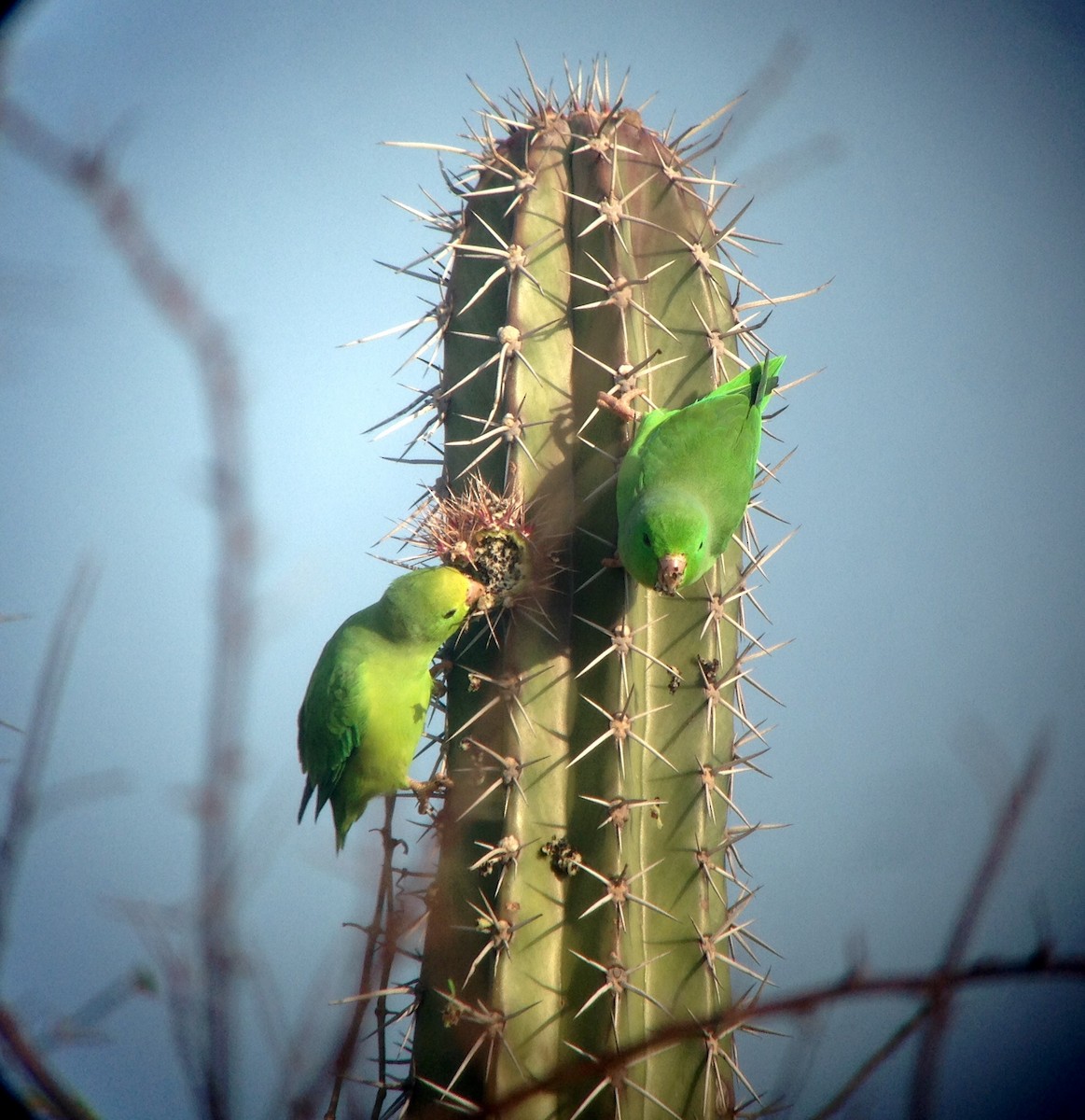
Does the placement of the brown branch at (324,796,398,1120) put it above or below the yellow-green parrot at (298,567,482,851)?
below

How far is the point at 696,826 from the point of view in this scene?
2.35 meters

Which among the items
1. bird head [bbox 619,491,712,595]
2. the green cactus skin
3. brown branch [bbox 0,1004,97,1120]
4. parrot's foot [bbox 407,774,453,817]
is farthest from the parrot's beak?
brown branch [bbox 0,1004,97,1120]

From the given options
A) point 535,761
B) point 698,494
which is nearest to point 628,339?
point 698,494

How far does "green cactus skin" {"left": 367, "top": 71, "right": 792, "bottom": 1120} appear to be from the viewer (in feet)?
7.17

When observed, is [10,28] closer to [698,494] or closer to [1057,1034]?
[698,494]

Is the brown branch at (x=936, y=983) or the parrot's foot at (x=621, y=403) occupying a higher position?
the parrot's foot at (x=621, y=403)

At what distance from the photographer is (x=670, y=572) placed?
217 cm

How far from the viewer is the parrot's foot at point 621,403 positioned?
2.38m

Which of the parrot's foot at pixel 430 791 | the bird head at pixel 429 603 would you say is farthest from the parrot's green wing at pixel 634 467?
the parrot's foot at pixel 430 791

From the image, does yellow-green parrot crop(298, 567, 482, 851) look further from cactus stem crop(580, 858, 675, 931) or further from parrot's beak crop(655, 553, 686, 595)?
cactus stem crop(580, 858, 675, 931)

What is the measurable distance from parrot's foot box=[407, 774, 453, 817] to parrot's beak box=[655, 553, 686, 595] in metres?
0.82

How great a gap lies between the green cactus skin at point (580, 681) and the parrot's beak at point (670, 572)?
0.18 m

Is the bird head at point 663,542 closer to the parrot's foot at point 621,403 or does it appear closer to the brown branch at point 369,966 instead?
the parrot's foot at point 621,403

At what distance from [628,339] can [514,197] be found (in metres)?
0.55
